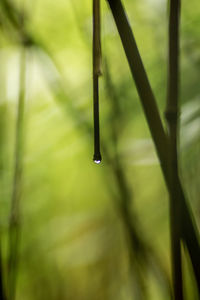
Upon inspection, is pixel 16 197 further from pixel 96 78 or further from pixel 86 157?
pixel 96 78

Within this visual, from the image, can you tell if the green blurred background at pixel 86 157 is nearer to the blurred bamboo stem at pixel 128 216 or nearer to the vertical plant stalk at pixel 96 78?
the blurred bamboo stem at pixel 128 216

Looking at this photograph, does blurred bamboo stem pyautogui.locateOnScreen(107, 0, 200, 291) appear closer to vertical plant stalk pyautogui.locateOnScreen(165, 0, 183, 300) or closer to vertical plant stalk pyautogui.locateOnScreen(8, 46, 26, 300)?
vertical plant stalk pyautogui.locateOnScreen(165, 0, 183, 300)

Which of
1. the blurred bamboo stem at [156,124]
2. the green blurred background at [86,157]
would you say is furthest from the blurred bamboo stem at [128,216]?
the blurred bamboo stem at [156,124]

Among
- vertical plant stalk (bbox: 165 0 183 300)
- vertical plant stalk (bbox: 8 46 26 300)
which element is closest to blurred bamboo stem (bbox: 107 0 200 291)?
vertical plant stalk (bbox: 165 0 183 300)

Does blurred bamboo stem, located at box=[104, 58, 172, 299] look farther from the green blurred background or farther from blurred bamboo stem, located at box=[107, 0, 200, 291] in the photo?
blurred bamboo stem, located at box=[107, 0, 200, 291]

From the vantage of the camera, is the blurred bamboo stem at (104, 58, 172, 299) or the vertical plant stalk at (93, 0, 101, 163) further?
the blurred bamboo stem at (104, 58, 172, 299)

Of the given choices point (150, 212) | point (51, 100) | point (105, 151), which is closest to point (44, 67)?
point (51, 100)

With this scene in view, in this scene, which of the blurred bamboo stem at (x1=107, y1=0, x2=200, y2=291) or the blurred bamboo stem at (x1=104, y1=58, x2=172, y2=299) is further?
the blurred bamboo stem at (x1=104, y1=58, x2=172, y2=299)

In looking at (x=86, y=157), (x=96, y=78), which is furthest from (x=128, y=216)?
(x=96, y=78)
